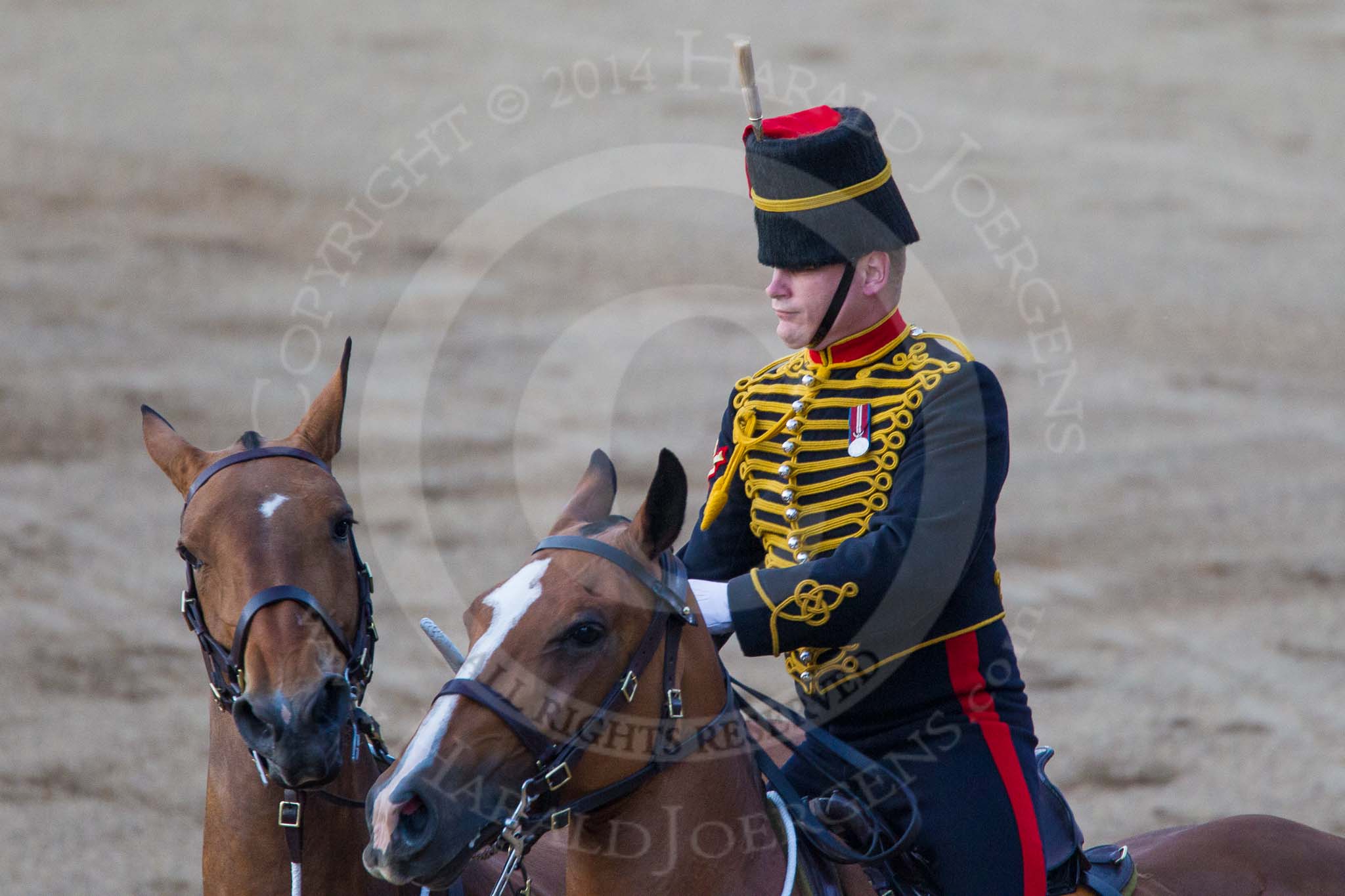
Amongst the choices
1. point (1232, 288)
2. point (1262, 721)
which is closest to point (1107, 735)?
point (1262, 721)

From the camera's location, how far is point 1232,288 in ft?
34.9

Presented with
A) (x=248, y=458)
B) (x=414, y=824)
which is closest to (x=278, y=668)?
(x=248, y=458)

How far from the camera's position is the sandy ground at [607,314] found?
675cm

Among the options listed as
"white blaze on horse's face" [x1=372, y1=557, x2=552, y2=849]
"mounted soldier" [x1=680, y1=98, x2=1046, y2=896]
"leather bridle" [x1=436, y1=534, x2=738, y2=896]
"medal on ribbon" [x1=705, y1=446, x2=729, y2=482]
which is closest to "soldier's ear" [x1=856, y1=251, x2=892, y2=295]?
"mounted soldier" [x1=680, y1=98, x2=1046, y2=896]

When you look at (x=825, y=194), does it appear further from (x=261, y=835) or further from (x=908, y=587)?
(x=261, y=835)

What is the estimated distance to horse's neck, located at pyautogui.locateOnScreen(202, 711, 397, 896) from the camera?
2605 millimetres

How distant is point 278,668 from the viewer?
2.53 m

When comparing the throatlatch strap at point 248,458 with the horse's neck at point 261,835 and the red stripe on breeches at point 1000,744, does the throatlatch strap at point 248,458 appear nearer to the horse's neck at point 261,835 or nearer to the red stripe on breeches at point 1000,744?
Result: the horse's neck at point 261,835

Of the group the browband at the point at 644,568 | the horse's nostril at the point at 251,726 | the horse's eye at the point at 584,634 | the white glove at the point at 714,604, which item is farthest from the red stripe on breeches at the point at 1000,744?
the horse's nostril at the point at 251,726

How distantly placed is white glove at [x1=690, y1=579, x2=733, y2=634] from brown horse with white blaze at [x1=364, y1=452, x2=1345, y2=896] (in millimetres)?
51

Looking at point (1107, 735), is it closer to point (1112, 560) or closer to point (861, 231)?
point (1112, 560)

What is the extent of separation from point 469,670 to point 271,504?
2.63 ft

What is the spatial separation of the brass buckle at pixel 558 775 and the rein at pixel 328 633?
69 cm

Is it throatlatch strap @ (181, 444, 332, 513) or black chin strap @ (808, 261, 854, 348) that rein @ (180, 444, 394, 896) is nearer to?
throatlatch strap @ (181, 444, 332, 513)
